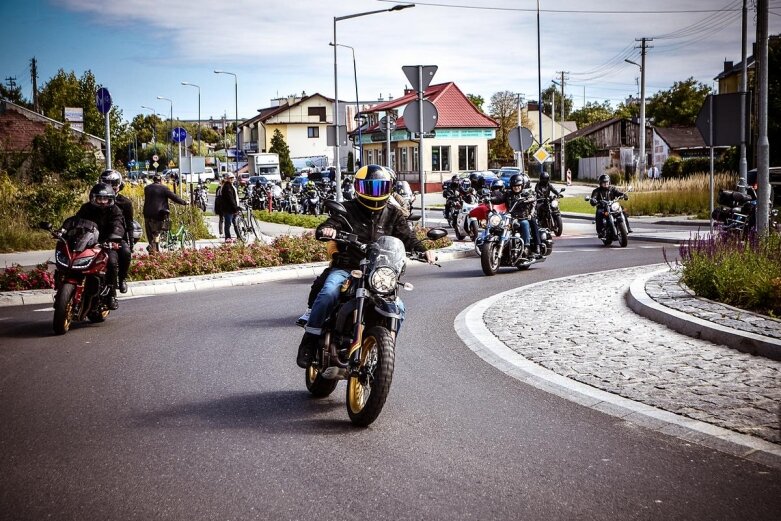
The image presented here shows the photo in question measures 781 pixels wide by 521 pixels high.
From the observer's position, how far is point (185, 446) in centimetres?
536

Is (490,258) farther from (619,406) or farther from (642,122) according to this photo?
(642,122)

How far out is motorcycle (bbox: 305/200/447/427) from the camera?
18.1 ft

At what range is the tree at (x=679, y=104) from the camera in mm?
96875

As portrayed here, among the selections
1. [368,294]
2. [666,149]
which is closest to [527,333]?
[368,294]

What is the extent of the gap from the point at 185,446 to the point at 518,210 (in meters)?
11.4

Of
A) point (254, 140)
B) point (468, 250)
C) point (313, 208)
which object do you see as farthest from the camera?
point (254, 140)

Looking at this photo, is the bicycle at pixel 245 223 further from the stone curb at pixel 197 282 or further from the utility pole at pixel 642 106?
the utility pole at pixel 642 106

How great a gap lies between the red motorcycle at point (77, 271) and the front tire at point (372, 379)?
5312 millimetres

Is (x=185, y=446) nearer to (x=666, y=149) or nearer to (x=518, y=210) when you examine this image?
(x=518, y=210)

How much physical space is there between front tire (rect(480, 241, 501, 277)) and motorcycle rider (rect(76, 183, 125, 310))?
6.60 meters

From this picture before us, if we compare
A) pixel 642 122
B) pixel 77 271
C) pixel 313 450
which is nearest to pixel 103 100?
pixel 77 271

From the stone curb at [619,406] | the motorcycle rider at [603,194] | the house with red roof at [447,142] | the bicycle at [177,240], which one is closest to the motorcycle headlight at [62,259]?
the stone curb at [619,406]

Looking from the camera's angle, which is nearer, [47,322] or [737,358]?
[737,358]

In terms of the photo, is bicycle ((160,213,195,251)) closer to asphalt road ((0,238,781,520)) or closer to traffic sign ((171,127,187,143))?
asphalt road ((0,238,781,520))
